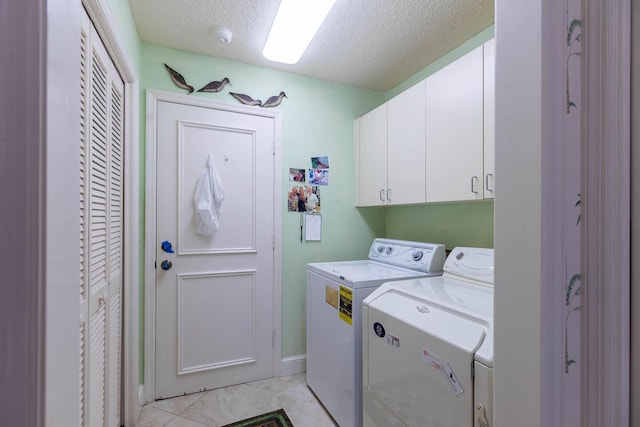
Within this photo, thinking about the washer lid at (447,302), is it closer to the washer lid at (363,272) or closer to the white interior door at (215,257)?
the washer lid at (363,272)

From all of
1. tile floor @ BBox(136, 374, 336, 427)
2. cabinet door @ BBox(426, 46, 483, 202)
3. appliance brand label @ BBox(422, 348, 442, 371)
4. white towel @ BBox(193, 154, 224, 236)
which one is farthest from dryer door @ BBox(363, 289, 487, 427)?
white towel @ BBox(193, 154, 224, 236)

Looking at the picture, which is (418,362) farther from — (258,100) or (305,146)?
(258,100)

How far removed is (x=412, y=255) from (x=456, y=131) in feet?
2.73

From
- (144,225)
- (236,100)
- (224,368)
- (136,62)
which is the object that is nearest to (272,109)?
(236,100)

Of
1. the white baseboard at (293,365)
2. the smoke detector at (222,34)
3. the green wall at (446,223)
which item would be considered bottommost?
the white baseboard at (293,365)

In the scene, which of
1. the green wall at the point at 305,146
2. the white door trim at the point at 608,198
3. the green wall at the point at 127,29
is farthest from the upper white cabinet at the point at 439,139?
the green wall at the point at 127,29

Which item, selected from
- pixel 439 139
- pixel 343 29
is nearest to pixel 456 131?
pixel 439 139

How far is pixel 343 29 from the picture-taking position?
1777 millimetres

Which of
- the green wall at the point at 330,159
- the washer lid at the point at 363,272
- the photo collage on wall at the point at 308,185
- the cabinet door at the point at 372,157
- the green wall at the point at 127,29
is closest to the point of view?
the green wall at the point at 127,29

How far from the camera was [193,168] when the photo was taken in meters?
2.03

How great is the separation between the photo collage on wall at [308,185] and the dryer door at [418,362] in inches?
43.4

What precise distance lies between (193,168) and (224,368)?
1467 millimetres

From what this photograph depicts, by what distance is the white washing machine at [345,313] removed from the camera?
1558mm

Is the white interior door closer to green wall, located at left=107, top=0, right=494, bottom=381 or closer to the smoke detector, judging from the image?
green wall, located at left=107, top=0, right=494, bottom=381
